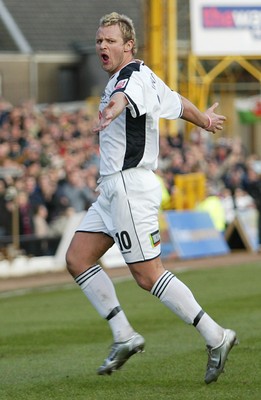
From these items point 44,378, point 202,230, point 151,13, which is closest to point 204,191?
point 202,230

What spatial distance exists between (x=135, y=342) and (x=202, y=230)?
634 inches

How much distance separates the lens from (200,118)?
→ 28.1 feet

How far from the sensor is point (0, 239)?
2088 cm

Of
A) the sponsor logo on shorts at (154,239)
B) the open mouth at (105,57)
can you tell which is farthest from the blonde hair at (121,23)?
the sponsor logo on shorts at (154,239)

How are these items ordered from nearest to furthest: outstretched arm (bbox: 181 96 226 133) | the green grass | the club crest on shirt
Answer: the club crest on shirt → the green grass → outstretched arm (bbox: 181 96 226 133)

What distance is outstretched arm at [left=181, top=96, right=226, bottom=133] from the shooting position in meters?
8.49

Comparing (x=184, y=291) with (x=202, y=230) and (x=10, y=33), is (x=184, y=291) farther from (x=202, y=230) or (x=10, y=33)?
(x=10, y=33)

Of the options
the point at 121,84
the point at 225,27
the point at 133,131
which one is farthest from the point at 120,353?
the point at 225,27

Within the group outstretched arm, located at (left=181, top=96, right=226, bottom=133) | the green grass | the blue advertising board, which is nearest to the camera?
the green grass

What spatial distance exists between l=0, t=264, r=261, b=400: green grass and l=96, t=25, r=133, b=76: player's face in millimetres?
2124

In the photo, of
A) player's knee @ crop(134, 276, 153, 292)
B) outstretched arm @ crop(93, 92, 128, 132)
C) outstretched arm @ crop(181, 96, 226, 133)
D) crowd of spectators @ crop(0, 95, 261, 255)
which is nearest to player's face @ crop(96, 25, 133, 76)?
outstretched arm @ crop(93, 92, 128, 132)

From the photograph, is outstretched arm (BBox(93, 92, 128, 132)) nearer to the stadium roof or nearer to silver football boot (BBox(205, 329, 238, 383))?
silver football boot (BBox(205, 329, 238, 383))

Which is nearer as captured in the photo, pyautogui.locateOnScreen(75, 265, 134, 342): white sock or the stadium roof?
pyautogui.locateOnScreen(75, 265, 134, 342): white sock

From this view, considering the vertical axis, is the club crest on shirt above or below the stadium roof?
below
